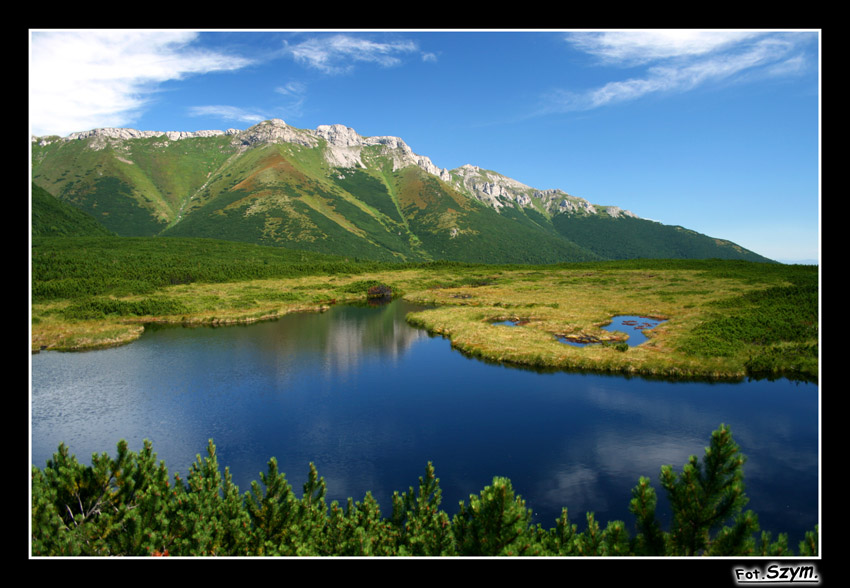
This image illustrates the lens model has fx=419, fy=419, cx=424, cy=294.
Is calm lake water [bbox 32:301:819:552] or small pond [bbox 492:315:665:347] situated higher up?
small pond [bbox 492:315:665:347]

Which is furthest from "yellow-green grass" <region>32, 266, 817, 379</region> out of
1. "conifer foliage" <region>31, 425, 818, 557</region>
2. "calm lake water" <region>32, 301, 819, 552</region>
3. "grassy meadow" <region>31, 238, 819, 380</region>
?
"conifer foliage" <region>31, 425, 818, 557</region>

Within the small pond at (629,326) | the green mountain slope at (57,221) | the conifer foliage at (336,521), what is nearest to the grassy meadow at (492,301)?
the small pond at (629,326)

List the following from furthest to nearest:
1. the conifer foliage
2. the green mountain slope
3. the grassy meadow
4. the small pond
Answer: the green mountain slope, the small pond, the grassy meadow, the conifer foliage

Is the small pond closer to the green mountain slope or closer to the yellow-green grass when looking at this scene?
the yellow-green grass

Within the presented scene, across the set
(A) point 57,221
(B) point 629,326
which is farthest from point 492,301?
(A) point 57,221

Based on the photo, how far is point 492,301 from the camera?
263 feet

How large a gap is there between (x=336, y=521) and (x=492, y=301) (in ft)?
231

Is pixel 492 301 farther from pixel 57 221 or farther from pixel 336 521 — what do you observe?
pixel 57 221

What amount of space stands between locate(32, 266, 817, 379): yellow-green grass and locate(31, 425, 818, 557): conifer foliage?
31.7 metres

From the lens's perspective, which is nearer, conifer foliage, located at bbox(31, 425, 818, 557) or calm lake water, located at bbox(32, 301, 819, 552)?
conifer foliage, located at bbox(31, 425, 818, 557)

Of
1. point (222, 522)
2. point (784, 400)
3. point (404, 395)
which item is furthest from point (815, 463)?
point (222, 522)

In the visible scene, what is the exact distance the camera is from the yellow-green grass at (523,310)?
1629 inches

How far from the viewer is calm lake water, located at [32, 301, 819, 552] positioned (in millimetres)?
21219
